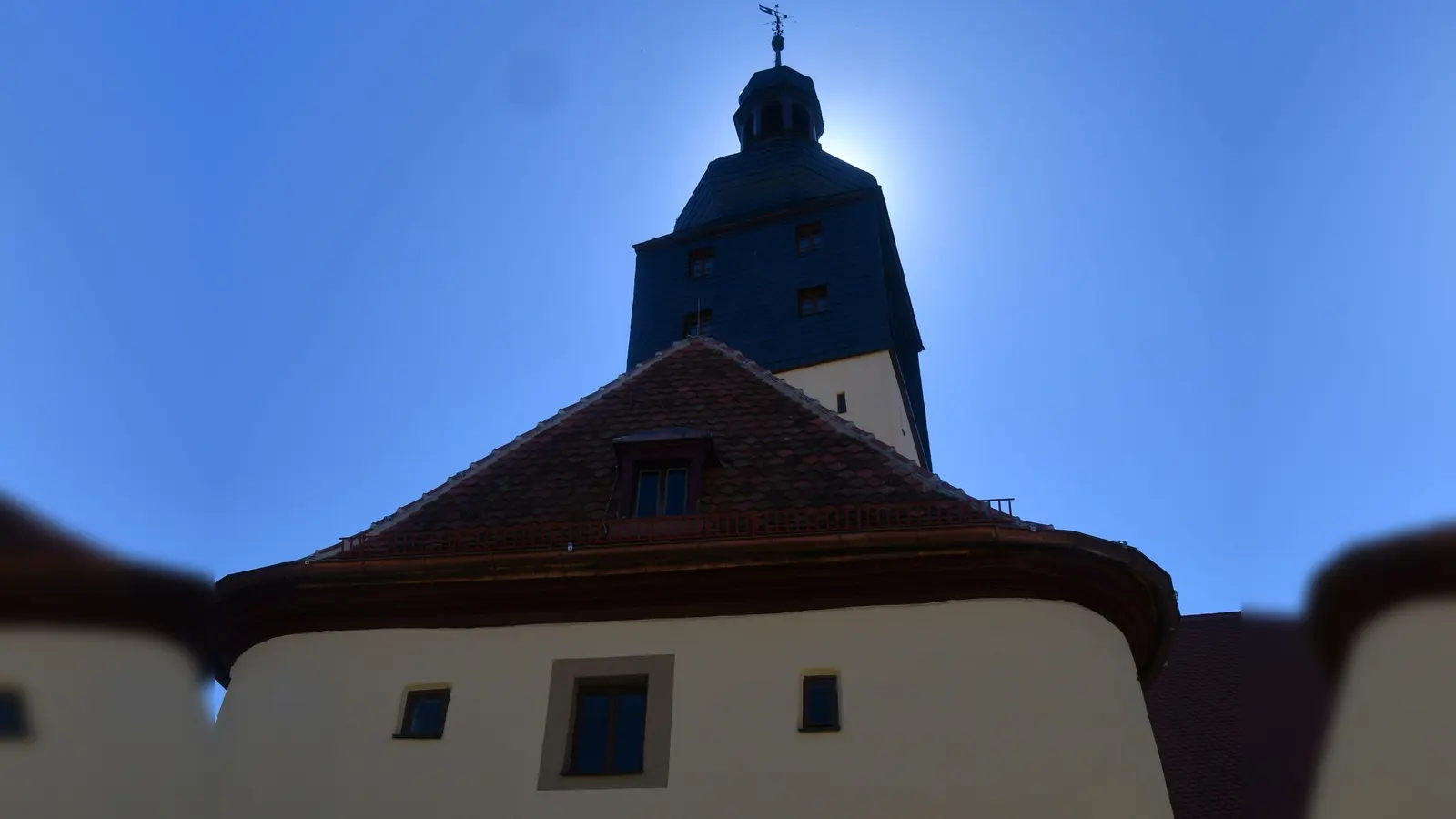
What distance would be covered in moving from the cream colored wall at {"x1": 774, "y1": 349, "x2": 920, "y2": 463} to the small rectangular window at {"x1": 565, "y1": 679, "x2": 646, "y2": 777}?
11.9m

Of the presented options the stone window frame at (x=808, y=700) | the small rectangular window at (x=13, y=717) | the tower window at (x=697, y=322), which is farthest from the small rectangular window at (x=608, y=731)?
the tower window at (x=697, y=322)

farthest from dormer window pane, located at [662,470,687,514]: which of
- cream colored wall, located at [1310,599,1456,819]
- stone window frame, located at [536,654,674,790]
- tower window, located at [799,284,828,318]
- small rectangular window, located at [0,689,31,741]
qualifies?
tower window, located at [799,284,828,318]

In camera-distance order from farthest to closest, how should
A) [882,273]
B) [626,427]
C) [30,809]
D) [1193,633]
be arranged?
[882,273], [1193,633], [626,427], [30,809]

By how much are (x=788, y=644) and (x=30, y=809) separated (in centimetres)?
528

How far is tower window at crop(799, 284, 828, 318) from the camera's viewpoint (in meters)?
22.7

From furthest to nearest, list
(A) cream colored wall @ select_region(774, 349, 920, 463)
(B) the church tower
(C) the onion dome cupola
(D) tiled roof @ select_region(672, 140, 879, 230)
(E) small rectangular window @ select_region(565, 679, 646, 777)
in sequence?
(C) the onion dome cupola, (D) tiled roof @ select_region(672, 140, 879, 230), (B) the church tower, (A) cream colored wall @ select_region(774, 349, 920, 463), (E) small rectangular window @ select_region(565, 679, 646, 777)

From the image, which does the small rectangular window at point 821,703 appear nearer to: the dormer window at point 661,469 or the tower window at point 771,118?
the dormer window at point 661,469

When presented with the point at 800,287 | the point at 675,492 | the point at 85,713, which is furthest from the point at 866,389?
the point at 85,713

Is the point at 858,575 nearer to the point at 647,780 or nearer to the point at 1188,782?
the point at 647,780

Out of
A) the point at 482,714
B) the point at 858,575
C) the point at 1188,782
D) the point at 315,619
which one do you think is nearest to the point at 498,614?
the point at 482,714

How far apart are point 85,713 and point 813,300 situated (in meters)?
19.1

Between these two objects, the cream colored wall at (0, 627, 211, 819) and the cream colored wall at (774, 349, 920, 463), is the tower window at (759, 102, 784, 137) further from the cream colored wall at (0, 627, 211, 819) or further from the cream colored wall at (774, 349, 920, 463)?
the cream colored wall at (0, 627, 211, 819)

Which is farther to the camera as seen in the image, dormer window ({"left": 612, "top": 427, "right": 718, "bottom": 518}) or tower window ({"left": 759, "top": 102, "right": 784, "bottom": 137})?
tower window ({"left": 759, "top": 102, "right": 784, "bottom": 137})

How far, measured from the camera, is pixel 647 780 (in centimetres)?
822
